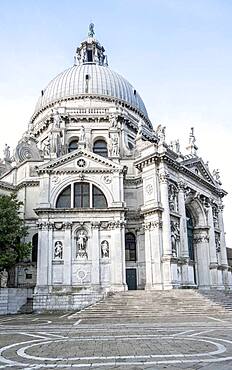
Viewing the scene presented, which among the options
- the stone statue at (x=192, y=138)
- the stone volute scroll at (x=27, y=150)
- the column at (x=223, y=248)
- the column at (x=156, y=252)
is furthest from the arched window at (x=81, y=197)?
the column at (x=223, y=248)

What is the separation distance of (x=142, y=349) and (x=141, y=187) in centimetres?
2744

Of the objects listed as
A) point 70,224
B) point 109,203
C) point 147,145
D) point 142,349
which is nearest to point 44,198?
point 70,224

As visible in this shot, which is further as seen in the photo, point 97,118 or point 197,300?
point 97,118

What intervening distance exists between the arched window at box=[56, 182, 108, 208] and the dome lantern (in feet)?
101

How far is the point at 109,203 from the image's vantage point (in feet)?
113

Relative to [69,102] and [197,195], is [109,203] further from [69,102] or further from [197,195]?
[69,102]

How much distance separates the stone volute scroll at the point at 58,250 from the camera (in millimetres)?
33000

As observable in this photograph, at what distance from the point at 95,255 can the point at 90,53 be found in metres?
38.9

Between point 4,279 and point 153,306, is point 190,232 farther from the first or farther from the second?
point 4,279

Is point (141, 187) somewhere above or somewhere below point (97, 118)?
below

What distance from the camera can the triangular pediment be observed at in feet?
137

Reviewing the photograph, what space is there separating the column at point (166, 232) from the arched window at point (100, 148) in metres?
11.1

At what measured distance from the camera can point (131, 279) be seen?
35.7 meters

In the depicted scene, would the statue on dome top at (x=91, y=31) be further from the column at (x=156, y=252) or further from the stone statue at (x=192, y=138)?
the column at (x=156, y=252)
